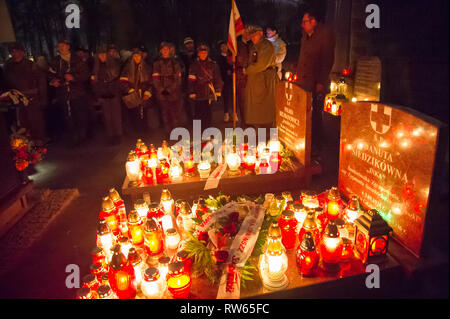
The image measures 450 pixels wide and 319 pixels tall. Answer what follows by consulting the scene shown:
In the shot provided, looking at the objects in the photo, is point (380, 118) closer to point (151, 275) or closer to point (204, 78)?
point (151, 275)

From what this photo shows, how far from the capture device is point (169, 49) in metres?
7.68

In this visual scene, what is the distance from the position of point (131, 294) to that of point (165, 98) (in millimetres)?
5955

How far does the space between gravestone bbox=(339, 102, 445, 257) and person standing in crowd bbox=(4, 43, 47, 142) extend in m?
6.50

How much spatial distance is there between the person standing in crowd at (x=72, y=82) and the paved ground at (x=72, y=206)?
2.38 ft

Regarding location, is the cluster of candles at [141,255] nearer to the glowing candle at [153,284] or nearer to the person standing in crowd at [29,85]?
the glowing candle at [153,284]

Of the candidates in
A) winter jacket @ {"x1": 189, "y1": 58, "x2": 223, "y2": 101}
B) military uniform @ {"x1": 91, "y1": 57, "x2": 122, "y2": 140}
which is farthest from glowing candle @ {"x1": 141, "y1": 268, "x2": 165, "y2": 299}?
military uniform @ {"x1": 91, "y1": 57, "x2": 122, "y2": 140}

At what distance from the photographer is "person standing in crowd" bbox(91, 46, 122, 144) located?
25.7 ft

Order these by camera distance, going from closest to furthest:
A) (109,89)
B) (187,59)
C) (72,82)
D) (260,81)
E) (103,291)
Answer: (103,291) → (260,81) → (72,82) → (109,89) → (187,59)

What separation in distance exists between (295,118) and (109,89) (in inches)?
196

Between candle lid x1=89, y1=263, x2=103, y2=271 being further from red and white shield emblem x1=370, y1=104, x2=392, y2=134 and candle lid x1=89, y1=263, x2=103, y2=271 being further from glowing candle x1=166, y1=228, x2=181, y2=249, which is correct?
red and white shield emblem x1=370, y1=104, x2=392, y2=134

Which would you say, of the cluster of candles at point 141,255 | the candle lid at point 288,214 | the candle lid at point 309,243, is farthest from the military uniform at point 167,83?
the candle lid at point 309,243

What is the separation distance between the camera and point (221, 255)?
304 cm

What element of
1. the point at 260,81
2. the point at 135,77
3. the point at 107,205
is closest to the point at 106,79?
the point at 135,77

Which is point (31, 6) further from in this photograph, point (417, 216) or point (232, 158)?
point (417, 216)
